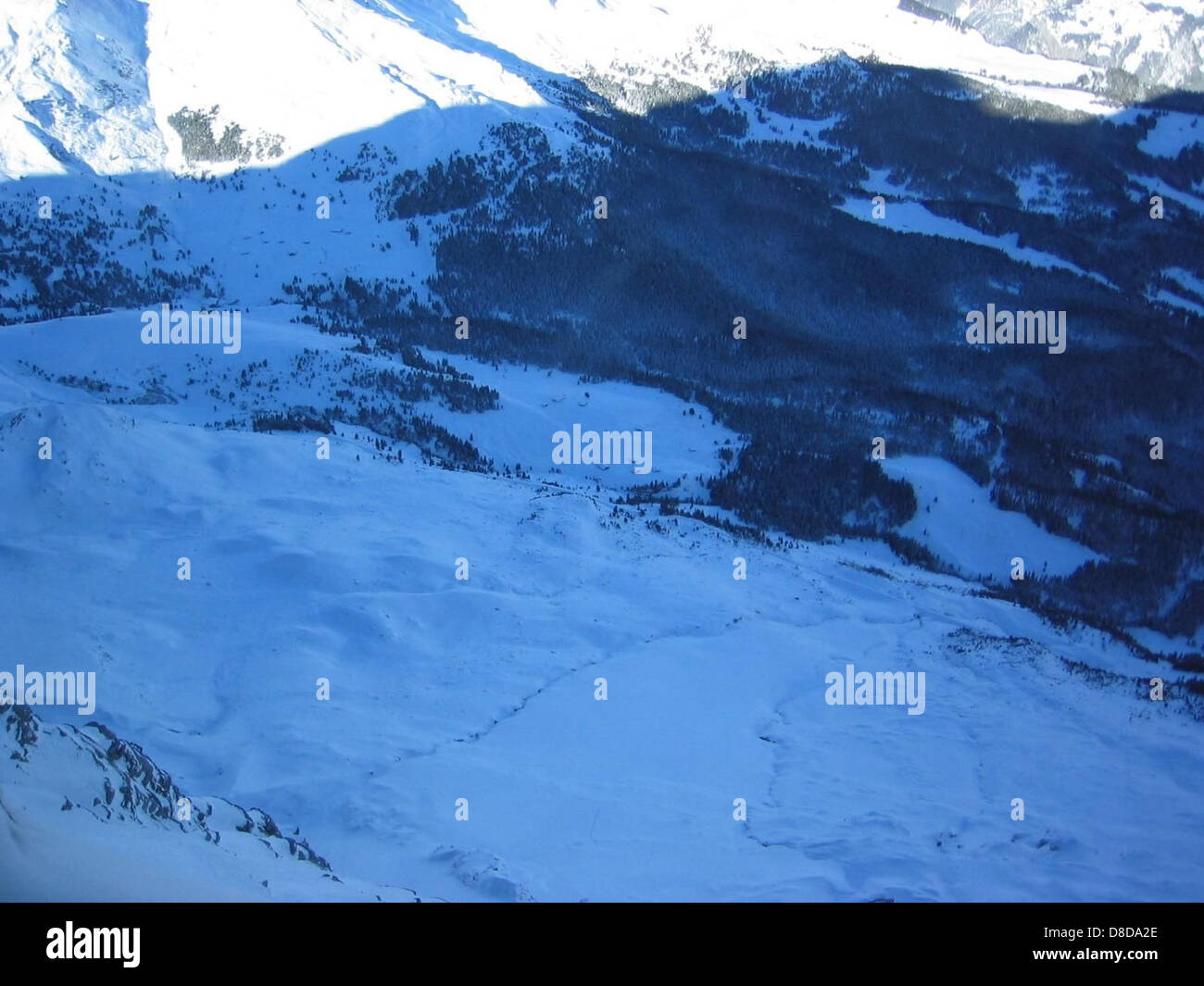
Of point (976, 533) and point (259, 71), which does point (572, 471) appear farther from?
point (259, 71)

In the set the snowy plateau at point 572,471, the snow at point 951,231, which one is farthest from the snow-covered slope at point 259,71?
the snow at point 951,231

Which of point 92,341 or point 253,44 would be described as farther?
point 253,44

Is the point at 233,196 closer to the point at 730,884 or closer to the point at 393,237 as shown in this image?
the point at 393,237

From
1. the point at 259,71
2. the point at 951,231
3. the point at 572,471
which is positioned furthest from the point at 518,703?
the point at 951,231

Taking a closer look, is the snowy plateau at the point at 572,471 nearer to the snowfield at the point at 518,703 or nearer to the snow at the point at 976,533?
the snowfield at the point at 518,703

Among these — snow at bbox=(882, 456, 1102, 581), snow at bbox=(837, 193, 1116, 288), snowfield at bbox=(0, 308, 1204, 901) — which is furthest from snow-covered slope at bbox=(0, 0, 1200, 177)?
snowfield at bbox=(0, 308, 1204, 901)

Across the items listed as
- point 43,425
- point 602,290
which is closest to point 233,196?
point 602,290
